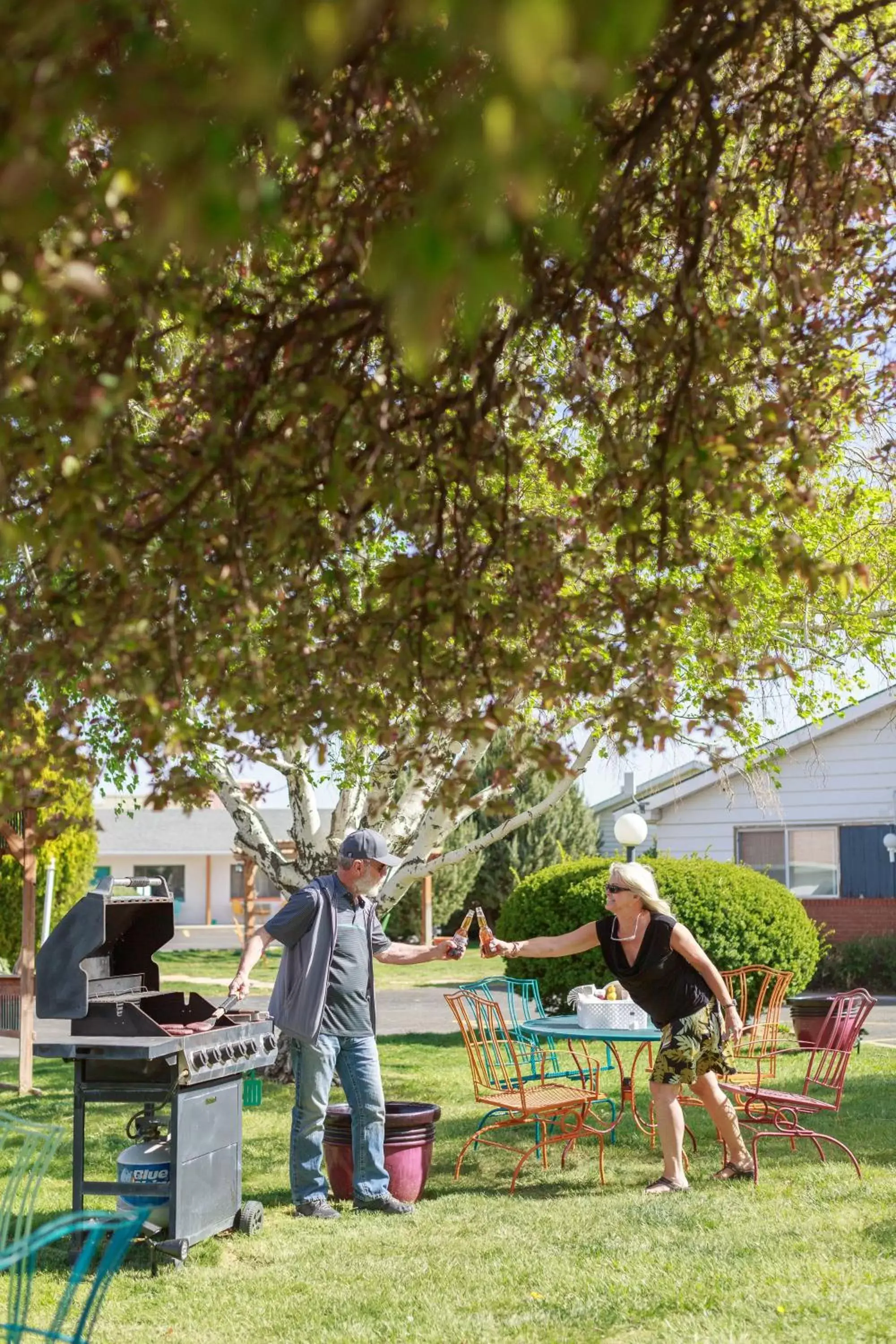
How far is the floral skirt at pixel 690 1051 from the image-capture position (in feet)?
25.3

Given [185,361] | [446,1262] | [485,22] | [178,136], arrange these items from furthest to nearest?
[446,1262], [185,361], [178,136], [485,22]

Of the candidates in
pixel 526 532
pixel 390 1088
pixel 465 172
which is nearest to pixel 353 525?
pixel 526 532

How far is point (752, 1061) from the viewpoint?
537 inches

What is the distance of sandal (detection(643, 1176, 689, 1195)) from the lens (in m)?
7.86

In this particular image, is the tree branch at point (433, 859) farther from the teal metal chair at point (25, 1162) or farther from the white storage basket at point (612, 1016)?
the teal metal chair at point (25, 1162)

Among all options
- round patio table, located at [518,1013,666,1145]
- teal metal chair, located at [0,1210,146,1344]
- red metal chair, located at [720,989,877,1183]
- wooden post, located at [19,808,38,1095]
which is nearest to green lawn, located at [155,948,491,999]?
wooden post, located at [19,808,38,1095]

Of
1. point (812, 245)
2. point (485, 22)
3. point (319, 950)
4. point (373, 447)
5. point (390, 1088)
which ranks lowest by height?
point (390, 1088)

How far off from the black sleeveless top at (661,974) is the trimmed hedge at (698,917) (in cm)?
692

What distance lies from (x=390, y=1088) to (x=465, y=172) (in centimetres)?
1163

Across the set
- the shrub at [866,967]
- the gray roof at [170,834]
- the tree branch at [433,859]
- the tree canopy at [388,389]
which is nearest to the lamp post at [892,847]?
the shrub at [866,967]

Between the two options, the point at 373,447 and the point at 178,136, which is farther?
the point at 373,447

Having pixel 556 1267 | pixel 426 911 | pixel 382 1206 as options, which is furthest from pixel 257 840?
pixel 426 911

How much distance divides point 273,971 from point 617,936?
22025 mm

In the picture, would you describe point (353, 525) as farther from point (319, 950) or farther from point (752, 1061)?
point (752, 1061)
